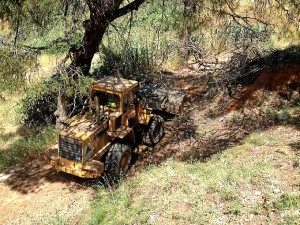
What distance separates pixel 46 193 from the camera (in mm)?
7461

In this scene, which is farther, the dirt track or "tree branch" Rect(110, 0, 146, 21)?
"tree branch" Rect(110, 0, 146, 21)

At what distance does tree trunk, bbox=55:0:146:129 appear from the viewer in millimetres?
8102

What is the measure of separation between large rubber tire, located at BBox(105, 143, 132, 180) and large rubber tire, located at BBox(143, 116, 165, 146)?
126 centimetres

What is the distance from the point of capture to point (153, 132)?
29.1 ft

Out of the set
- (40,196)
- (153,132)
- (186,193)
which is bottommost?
(40,196)

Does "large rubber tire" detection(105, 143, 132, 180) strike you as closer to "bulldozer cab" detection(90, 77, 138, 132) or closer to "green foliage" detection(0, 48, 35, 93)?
"bulldozer cab" detection(90, 77, 138, 132)

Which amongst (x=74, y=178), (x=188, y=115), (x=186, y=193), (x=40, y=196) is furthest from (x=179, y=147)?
(x=40, y=196)

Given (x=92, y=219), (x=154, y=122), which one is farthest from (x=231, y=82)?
(x=92, y=219)

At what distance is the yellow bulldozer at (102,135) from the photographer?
7000 millimetres

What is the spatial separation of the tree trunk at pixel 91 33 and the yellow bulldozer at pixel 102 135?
2.39 feet

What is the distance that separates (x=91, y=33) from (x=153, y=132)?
314cm

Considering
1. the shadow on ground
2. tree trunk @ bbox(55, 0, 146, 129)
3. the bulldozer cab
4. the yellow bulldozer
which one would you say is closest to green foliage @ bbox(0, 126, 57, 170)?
the shadow on ground

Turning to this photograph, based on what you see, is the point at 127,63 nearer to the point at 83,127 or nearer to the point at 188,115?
the point at 188,115

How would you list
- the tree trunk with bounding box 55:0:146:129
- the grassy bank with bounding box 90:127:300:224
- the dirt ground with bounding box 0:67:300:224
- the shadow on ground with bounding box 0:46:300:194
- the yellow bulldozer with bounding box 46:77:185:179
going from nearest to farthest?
the grassy bank with bounding box 90:127:300:224 → the dirt ground with bounding box 0:67:300:224 → the yellow bulldozer with bounding box 46:77:185:179 → the shadow on ground with bounding box 0:46:300:194 → the tree trunk with bounding box 55:0:146:129
